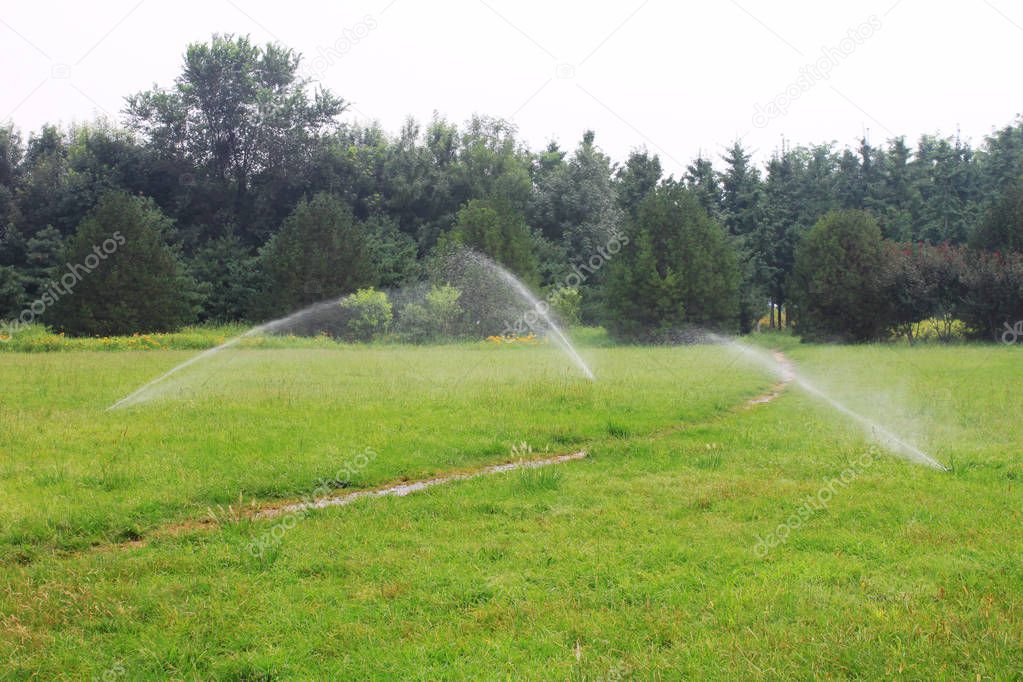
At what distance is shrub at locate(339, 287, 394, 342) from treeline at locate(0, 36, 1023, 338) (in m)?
5.76

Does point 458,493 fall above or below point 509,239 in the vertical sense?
below

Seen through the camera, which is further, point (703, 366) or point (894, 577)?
point (703, 366)

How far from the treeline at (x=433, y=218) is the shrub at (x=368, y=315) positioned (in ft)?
18.9

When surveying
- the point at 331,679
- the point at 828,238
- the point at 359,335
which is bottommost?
the point at 331,679

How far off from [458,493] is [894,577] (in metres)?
4.55

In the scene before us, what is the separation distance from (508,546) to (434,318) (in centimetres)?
3120

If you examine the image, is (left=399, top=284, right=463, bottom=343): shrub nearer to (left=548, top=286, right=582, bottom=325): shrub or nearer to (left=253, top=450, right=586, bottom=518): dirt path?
(left=548, top=286, right=582, bottom=325): shrub

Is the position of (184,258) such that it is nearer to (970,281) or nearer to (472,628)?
(970,281)

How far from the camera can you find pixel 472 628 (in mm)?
5156

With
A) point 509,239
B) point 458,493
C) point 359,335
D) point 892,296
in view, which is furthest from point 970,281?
point 458,493

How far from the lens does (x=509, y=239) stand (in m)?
43.1

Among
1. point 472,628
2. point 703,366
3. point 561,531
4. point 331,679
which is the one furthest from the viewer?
point 703,366

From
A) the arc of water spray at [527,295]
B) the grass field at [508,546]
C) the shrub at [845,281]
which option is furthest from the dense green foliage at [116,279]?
the shrub at [845,281]

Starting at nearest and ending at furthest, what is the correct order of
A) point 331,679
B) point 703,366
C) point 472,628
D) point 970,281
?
point 331,679
point 472,628
point 703,366
point 970,281
